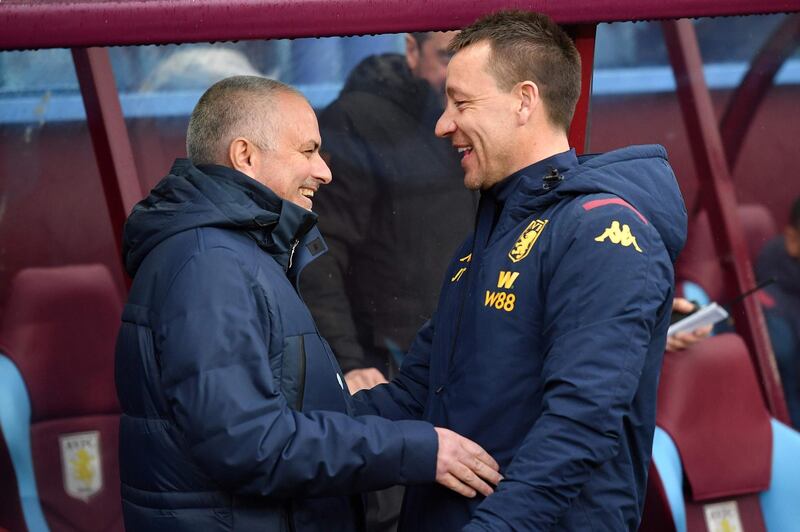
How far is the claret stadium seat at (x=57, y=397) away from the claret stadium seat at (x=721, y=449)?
63.2 inches

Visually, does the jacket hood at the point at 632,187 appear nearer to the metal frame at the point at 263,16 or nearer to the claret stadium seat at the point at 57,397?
the metal frame at the point at 263,16

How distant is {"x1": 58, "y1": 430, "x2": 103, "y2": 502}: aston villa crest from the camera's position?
9.62 feet

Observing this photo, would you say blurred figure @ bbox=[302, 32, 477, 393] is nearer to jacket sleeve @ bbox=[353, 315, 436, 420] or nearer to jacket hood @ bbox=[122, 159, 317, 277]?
jacket sleeve @ bbox=[353, 315, 436, 420]

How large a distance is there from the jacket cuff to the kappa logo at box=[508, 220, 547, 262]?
361mm

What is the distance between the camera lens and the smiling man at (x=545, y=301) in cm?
180

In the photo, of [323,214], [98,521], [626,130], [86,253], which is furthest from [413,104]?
[98,521]

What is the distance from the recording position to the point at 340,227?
2945mm

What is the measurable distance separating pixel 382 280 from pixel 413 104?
1.60 feet

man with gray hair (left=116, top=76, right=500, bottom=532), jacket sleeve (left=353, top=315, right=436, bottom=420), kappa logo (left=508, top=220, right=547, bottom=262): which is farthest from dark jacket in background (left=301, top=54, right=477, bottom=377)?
kappa logo (left=508, top=220, right=547, bottom=262)

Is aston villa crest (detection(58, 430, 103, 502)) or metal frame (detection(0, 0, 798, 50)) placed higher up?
metal frame (detection(0, 0, 798, 50))

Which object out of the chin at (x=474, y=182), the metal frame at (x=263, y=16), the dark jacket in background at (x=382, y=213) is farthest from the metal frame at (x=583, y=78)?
the chin at (x=474, y=182)

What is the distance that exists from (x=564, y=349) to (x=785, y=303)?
6.32ft

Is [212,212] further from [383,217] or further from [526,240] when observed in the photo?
[383,217]

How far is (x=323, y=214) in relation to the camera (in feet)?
9.60
